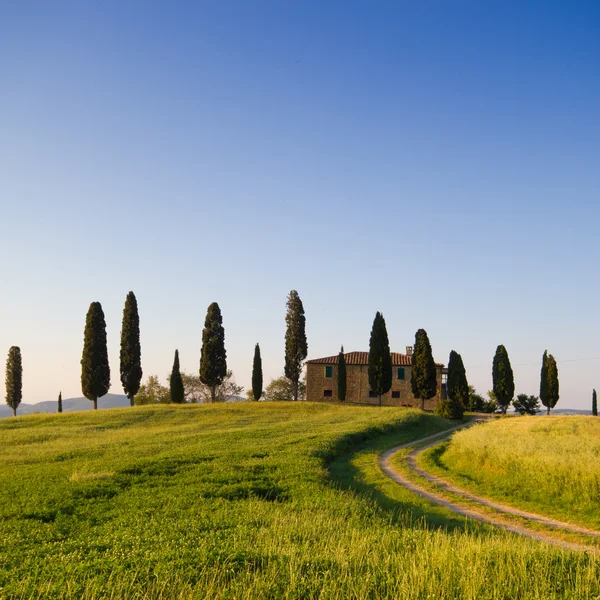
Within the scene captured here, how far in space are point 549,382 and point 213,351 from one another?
4513 cm

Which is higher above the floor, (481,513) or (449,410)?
(481,513)

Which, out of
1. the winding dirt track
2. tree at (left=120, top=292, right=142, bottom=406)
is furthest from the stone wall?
the winding dirt track

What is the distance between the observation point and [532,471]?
67.8 feet

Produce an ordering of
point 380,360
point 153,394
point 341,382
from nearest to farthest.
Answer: point 380,360 < point 341,382 < point 153,394

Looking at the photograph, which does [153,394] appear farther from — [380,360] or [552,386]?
[552,386]

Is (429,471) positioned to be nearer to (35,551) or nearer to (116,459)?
(116,459)

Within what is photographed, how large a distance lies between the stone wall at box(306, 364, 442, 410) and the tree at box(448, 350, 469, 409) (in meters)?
3.08

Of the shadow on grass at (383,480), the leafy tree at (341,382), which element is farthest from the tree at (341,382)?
the shadow on grass at (383,480)

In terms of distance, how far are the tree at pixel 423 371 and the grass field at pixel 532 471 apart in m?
37.4

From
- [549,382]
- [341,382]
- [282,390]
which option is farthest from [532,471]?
[282,390]

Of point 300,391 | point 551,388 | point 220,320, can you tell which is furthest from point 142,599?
point 300,391

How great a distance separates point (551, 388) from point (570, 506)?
63495mm

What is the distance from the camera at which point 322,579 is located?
7.54m

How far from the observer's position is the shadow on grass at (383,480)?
15.5m
